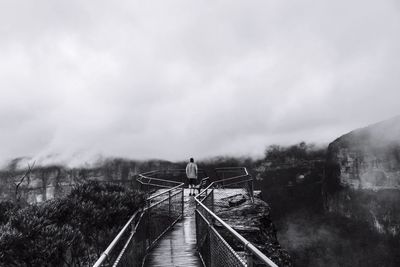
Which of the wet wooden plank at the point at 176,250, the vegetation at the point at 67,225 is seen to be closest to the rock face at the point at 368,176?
the wet wooden plank at the point at 176,250

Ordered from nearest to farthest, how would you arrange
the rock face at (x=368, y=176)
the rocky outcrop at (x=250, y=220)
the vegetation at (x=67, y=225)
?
the vegetation at (x=67, y=225)
the rocky outcrop at (x=250, y=220)
the rock face at (x=368, y=176)

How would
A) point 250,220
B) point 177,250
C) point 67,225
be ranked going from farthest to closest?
point 250,220 < point 177,250 < point 67,225

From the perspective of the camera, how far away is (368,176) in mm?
106125

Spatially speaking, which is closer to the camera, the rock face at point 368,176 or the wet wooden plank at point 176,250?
the wet wooden plank at point 176,250

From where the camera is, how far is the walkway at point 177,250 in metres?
9.34

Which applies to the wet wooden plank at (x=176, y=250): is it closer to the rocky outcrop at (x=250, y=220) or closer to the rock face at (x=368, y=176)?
the rocky outcrop at (x=250, y=220)

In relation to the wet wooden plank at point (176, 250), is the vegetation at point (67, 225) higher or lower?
higher

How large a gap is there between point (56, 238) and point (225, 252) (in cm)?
508

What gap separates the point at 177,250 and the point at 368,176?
107 metres

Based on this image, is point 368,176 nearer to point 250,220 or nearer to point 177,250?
point 250,220

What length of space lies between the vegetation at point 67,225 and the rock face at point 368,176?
296ft

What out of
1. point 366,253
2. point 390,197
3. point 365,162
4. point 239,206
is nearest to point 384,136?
point 365,162

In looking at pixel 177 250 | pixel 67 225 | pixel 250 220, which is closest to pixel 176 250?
pixel 177 250

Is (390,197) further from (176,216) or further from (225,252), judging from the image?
(225,252)
